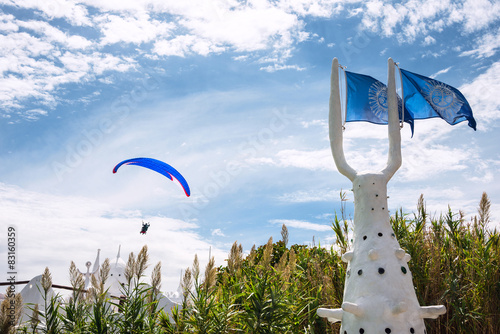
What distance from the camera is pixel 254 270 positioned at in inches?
219

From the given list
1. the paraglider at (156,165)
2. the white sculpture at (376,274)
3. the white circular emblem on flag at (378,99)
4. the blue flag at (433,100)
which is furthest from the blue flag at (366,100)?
the paraglider at (156,165)

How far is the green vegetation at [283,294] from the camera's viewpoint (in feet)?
15.6

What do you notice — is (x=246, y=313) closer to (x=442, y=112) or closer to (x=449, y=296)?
(x=449, y=296)

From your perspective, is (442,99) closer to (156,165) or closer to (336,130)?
(336,130)

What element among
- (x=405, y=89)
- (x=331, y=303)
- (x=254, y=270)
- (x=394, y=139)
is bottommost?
(x=331, y=303)

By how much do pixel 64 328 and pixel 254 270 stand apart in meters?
2.58

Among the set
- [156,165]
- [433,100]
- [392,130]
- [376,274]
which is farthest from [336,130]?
[156,165]

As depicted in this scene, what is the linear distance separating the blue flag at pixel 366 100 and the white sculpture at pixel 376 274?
36.5 inches

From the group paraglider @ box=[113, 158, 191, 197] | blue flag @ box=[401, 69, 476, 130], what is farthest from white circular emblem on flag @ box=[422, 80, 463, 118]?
paraglider @ box=[113, 158, 191, 197]

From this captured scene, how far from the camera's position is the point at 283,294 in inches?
193

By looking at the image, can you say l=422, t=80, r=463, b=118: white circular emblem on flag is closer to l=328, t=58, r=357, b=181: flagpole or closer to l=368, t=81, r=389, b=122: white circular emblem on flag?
l=368, t=81, r=389, b=122: white circular emblem on flag

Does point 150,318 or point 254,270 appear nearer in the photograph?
point 150,318

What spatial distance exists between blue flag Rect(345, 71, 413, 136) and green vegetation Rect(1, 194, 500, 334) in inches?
69.0

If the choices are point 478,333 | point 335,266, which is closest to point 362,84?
point 335,266
